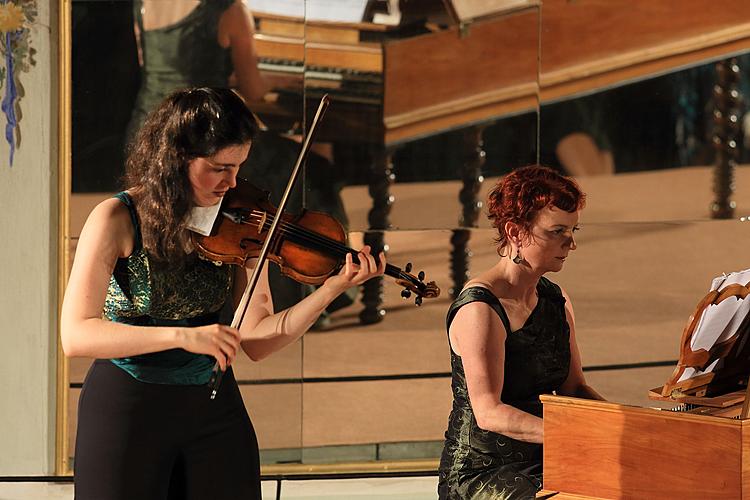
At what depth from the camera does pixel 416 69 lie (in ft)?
15.6

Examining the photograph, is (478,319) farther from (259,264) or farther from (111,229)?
(111,229)

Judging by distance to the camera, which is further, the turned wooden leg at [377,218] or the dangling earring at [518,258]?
the turned wooden leg at [377,218]

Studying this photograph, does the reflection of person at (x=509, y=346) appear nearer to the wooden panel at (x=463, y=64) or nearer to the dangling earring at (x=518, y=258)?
the dangling earring at (x=518, y=258)

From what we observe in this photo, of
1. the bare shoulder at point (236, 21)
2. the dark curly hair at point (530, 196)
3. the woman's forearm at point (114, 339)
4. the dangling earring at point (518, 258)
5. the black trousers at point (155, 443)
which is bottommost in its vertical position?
the black trousers at point (155, 443)

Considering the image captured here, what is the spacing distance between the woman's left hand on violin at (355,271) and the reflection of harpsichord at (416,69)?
2.24m

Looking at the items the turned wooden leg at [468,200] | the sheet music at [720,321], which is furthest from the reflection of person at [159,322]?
the turned wooden leg at [468,200]

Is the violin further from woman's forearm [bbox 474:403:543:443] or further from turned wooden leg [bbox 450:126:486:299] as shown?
turned wooden leg [bbox 450:126:486:299]

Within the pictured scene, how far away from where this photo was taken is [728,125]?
488 centimetres

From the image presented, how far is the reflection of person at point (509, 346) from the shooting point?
2.59m

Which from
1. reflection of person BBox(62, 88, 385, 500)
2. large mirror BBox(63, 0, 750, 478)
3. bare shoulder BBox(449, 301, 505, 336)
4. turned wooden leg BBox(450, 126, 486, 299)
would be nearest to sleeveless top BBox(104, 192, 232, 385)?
reflection of person BBox(62, 88, 385, 500)

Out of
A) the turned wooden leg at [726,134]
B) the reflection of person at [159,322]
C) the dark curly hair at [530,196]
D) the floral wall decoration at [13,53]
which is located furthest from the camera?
the turned wooden leg at [726,134]

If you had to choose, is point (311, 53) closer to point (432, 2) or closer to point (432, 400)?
point (432, 2)

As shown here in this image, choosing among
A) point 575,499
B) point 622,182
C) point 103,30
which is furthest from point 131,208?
point 622,182

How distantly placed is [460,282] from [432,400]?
0.51 meters
